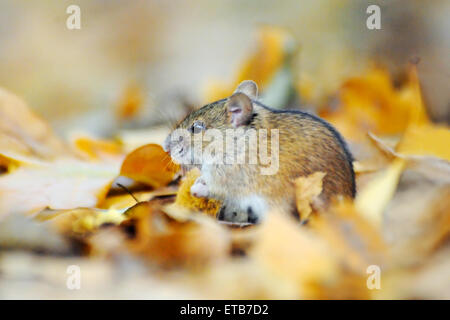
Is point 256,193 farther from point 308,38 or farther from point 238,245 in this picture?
point 308,38

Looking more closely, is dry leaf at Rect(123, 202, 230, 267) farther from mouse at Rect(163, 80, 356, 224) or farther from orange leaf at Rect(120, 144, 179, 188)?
orange leaf at Rect(120, 144, 179, 188)

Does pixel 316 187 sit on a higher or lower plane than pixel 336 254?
higher

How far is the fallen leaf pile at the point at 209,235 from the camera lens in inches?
39.1

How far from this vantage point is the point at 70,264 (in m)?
1.15

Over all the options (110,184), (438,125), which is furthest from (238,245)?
(438,125)

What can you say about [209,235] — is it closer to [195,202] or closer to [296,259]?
[296,259]

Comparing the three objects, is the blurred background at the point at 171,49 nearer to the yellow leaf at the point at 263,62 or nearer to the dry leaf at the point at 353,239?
the yellow leaf at the point at 263,62

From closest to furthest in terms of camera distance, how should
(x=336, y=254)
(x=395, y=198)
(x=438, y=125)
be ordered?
(x=336, y=254) < (x=395, y=198) < (x=438, y=125)

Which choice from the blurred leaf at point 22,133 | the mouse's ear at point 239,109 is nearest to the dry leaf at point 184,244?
the mouse's ear at point 239,109

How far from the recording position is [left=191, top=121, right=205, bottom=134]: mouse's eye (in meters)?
1.48

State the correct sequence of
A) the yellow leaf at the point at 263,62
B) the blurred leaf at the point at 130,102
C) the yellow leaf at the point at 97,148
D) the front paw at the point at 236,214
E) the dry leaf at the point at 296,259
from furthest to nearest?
the blurred leaf at the point at 130,102
the yellow leaf at the point at 263,62
the yellow leaf at the point at 97,148
the front paw at the point at 236,214
the dry leaf at the point at 296,259

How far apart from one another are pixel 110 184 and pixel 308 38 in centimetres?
123

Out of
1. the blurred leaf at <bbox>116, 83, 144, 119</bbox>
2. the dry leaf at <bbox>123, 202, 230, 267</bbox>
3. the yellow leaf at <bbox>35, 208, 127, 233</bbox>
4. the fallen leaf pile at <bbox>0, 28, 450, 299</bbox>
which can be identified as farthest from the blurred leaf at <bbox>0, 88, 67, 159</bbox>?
the dry leaf at <bbox>123, 202, 230, 267</bbox>
